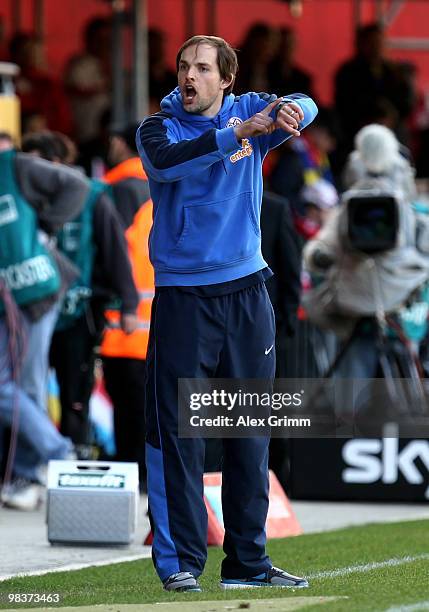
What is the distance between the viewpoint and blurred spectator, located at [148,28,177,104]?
14773 millimetres

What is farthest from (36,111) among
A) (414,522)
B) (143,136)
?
(143,136)

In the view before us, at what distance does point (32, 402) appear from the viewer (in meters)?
9.51

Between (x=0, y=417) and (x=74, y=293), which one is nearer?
(x=0, y=417)

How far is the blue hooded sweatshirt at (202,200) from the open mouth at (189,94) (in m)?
0.08

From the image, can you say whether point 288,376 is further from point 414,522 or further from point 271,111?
point 271,111

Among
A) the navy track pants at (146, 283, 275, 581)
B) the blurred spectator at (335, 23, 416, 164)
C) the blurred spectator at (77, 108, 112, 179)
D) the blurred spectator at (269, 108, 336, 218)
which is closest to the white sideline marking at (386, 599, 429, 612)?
the navy track pants at (146, 283, 275, 581)

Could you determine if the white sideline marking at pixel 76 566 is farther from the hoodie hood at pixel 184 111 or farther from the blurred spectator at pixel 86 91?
the blurred spectator at pixel 86 91

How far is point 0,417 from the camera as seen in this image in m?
9.44

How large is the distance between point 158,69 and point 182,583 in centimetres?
956

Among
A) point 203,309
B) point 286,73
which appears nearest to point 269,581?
point 203,309

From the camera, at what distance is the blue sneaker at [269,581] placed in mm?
5984

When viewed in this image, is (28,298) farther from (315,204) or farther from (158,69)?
(158,69)

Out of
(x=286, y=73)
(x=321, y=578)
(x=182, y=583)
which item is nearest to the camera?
(x=182, y=583)

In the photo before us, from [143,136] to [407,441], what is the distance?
170 inches
